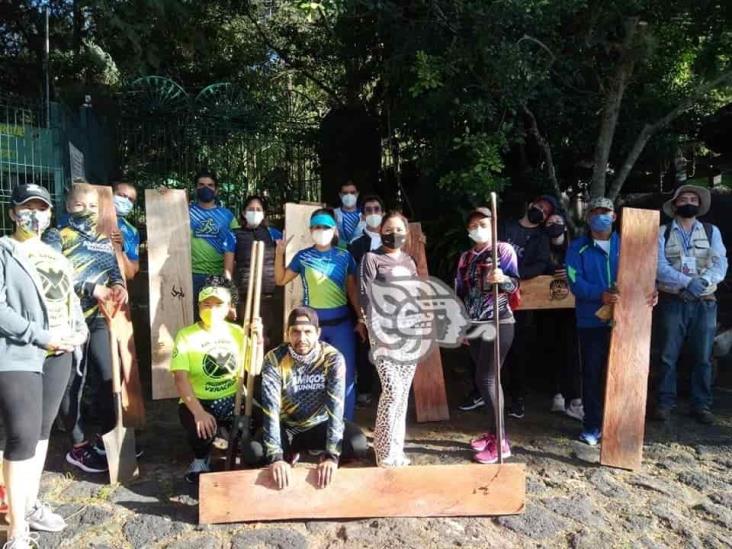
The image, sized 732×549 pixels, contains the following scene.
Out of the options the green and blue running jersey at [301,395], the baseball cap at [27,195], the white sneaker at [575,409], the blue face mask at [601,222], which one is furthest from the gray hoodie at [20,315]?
the white sneaker at [575,409]

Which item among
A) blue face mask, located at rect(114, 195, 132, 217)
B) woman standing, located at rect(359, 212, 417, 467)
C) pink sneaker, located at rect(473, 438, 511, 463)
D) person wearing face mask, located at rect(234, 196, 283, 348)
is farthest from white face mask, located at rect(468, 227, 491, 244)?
blue face mask, located at rect(114, 195, 132, 217)

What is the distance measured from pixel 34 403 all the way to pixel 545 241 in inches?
143

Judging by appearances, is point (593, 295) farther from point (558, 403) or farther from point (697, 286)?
point (558, 403)

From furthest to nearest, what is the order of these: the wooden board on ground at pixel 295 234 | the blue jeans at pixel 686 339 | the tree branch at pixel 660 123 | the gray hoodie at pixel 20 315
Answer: the tree branch at pixel 660 123 < the wooden board on ground at pixel 295 234 < the blue jeans at pixel 686 339 < the gray hoodie at pixel 20 315

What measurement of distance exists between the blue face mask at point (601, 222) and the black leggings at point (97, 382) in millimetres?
3295

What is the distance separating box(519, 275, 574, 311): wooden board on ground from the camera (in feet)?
16.3

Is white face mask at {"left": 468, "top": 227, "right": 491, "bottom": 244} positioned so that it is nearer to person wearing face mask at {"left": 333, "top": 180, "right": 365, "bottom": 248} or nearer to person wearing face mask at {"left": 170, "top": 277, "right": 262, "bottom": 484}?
person wearing face mask at {"left": 333, "top": 180, "right": 365, "bottom": 248}

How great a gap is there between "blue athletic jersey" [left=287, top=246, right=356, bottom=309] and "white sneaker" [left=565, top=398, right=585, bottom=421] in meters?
1.99

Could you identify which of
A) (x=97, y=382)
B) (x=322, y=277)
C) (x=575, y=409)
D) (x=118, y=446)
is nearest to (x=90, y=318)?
(x=97, y=382)

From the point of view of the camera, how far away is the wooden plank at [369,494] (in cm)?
337

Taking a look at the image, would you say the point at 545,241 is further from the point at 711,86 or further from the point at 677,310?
the point at 711,86

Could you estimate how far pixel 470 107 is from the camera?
227 inches

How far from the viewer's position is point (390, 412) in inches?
148

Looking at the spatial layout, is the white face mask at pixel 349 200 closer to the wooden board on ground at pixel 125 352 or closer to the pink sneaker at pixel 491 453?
the wooden board on ground at pixel 125 352
